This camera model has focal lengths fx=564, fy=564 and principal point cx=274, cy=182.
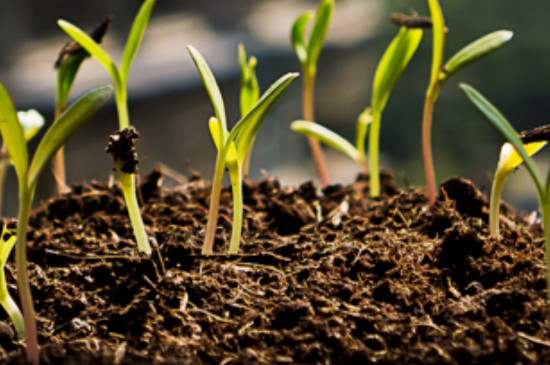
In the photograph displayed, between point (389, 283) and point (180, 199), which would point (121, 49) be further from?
point (389, 283)

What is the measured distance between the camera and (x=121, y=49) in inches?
164

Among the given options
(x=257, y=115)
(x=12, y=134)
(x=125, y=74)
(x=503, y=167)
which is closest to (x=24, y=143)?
(x=12, y=134)

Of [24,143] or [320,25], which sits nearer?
[24,143]

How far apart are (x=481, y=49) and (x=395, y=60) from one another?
0.21m

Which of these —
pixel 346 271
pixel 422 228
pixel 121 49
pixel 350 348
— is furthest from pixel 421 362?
pixel 121 49

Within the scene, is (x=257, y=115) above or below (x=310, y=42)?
below

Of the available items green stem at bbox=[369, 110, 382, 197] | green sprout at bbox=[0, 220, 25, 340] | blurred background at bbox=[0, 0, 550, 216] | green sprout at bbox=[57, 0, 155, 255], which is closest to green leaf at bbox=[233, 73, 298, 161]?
green sprout at bbox=[57, 0, 155, 255]

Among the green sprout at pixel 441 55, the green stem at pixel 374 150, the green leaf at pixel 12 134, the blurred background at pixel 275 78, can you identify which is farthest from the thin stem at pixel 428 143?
the blurred background at pixel 275 78

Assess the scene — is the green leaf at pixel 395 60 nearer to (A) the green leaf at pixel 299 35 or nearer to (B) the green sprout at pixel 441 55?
(B) the green sprout at pixel 441 55

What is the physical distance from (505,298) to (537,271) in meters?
0.11

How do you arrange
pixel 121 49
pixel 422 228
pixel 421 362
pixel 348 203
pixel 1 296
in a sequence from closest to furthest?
1. pixel 421 362
2. pixel 1 296
3. pixel 422 228
4. pixel 348 203
5. pixel 121 49

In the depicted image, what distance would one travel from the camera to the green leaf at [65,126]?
555mm

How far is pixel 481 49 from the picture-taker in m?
0.79

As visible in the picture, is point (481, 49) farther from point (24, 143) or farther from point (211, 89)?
Answer: point (24, 143)
